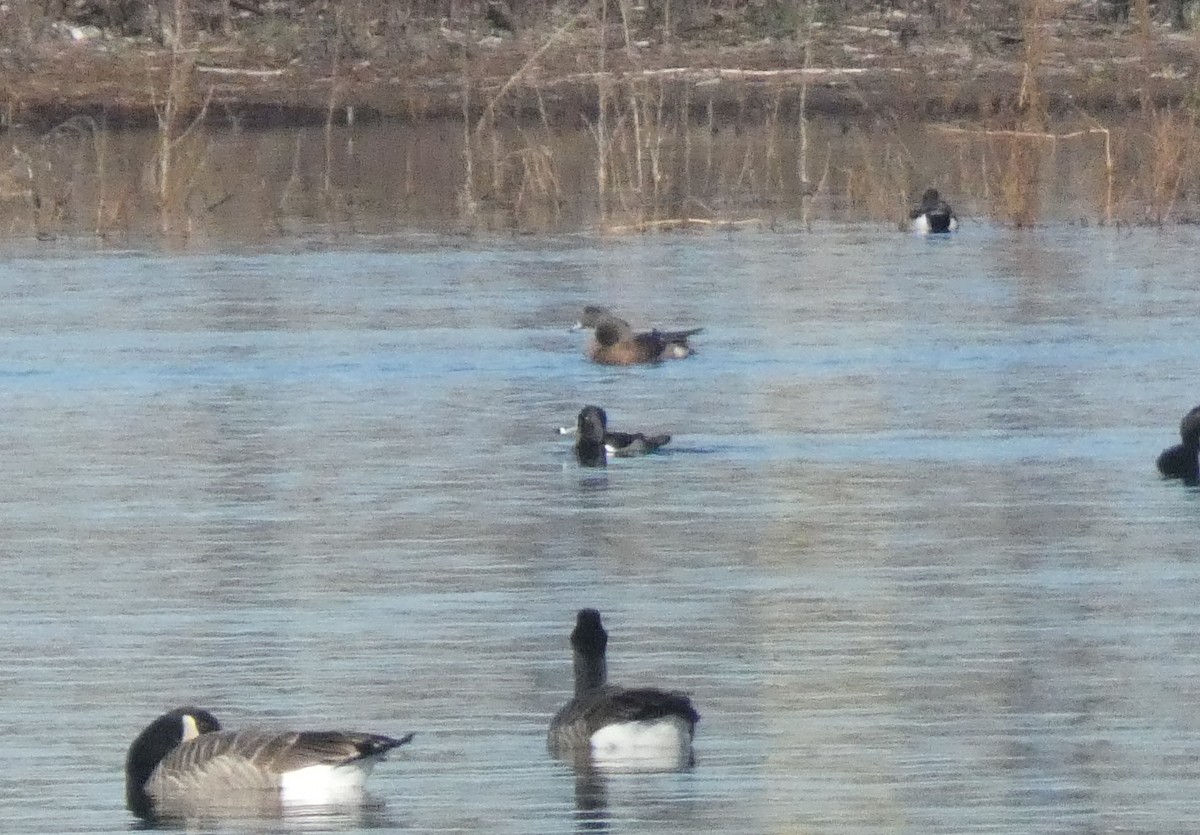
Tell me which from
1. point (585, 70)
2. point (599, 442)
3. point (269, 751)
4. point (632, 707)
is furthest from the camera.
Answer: point (585, 70)

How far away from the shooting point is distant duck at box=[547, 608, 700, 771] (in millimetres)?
8383

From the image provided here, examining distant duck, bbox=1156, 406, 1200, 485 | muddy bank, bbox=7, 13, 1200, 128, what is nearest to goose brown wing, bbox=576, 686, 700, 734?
distant duck, bbox=1156, 406, 1200, 485

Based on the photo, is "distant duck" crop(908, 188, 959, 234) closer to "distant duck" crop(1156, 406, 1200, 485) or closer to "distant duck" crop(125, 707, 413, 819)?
"distant duck" crop(1156, 406, 1200, 485)

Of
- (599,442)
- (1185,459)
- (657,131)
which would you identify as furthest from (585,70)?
(1185,459)

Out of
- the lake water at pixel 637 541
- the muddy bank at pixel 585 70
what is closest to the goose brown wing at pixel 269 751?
the lake water at pixel 637 541

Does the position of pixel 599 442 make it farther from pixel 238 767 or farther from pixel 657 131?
Result: pixel 657 131

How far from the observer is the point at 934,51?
1590 inches

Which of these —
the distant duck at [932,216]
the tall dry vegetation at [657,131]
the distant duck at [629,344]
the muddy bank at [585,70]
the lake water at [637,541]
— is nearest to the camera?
the lake water at [637,541]

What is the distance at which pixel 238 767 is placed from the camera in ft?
26.6

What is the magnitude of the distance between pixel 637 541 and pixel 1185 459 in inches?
106

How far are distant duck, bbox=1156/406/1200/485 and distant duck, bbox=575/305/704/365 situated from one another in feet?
14.6

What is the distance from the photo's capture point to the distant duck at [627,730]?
8383 mm

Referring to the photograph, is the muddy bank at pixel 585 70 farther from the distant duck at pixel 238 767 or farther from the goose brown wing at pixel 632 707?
the distant duck at pixel 238 767

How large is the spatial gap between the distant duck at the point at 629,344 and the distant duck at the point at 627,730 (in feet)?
29.0
